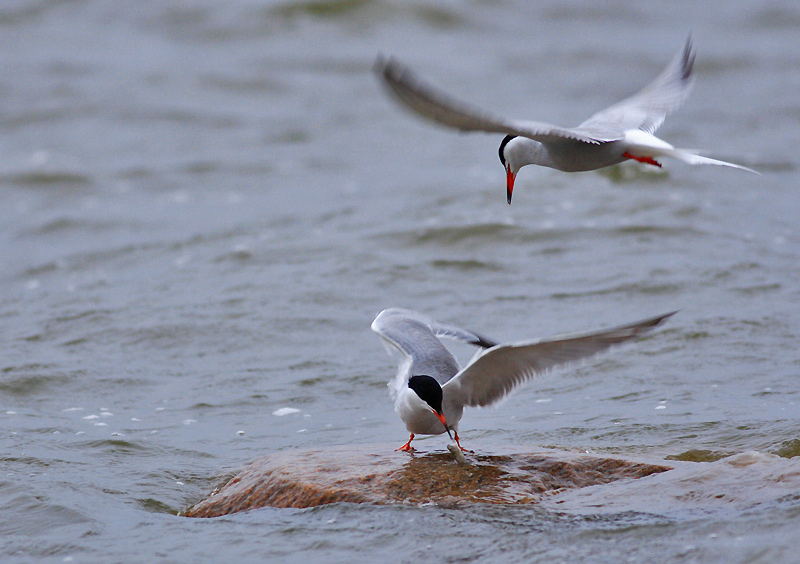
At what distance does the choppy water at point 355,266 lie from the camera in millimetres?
4617

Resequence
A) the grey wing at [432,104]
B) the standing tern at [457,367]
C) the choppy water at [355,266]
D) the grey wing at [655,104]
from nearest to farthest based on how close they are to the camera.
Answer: the grey wing at [432,104]
the standing tern at [457,367]
the choppy water at [355,266]
the grey wing at [655,104]

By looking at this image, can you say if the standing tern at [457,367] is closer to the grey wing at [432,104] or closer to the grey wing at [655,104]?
the grey wing at [432,104]

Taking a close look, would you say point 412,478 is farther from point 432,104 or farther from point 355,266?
point 355,266

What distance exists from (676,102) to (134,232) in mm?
6773

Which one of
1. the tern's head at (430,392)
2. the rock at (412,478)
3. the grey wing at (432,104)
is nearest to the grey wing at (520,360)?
the tern's head at (430,392)

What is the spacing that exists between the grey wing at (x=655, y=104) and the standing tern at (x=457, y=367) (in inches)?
67.9

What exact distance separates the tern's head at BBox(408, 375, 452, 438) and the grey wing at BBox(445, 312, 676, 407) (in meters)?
0.15

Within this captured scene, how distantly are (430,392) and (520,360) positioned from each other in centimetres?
44

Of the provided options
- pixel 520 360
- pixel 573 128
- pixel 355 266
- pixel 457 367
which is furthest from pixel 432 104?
pixel 355 266

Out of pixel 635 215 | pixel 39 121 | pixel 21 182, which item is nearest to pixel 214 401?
pixel 635 215

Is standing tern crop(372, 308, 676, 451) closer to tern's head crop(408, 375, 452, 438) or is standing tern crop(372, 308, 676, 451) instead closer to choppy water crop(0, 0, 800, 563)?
tern's head crop(408, 375, 452, 438)

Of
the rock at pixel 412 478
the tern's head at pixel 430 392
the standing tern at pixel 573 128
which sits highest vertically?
the standing tern at pixel 573 128

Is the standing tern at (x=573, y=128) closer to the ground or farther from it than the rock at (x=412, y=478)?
farther from it

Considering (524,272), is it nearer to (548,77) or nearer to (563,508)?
(563,508)
